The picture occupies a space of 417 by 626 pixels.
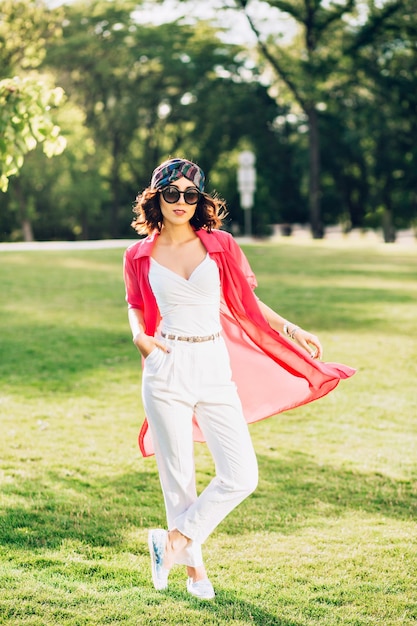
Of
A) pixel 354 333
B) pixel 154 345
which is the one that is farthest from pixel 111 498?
pixel 354 333

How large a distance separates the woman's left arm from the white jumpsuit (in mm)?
481

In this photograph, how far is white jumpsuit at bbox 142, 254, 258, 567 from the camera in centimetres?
424

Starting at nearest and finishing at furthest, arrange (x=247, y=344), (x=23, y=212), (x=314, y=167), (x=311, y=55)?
(x=247, y=344) < (x=311, y=55) < (x=314, y=167) < (x=23, y=212)

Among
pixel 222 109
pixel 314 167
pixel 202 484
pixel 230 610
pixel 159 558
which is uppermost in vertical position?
pixel 222 109

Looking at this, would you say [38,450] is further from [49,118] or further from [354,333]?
[354,333]

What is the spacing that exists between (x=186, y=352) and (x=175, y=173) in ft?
2.95

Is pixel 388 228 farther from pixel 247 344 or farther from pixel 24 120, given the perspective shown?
pixel 247 344

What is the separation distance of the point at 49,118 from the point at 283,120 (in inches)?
2018

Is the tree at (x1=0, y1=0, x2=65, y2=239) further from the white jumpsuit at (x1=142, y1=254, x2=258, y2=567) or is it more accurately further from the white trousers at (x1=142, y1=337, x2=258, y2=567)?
the white trousers at (x1=142, y1=337, x2=258, y2=567)

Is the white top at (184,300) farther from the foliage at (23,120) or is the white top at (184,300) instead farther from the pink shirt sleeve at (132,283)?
the foliage at (23,120)

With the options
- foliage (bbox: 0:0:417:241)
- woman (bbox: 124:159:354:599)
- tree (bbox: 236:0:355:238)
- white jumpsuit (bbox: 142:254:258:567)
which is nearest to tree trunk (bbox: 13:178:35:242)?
foliage (bbox: 0:0:417:241)

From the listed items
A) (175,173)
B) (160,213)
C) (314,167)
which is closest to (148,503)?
(160,213)

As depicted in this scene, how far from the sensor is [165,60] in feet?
163

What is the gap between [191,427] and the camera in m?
4.36
